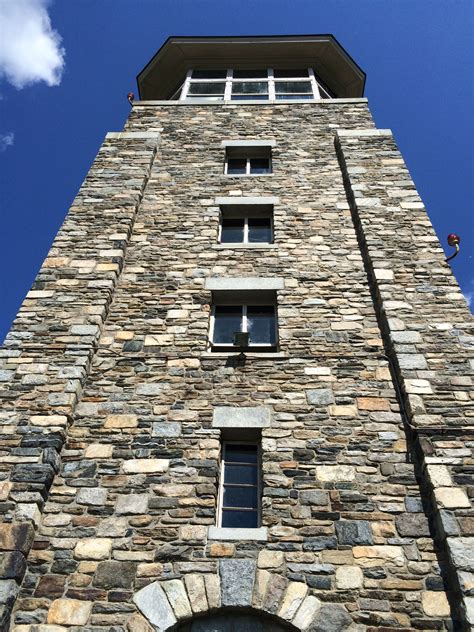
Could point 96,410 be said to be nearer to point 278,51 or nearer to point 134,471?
point 134,471

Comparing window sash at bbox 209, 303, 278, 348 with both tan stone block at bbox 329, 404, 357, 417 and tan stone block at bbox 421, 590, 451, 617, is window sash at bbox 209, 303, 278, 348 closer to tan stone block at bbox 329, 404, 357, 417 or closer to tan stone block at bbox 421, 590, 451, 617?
tan stone block at bbox 329, 404, 357, 417

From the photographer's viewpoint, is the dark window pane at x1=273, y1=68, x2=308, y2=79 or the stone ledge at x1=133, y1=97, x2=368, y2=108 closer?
the stone ledge at x1=133, y1=97, x2=368, y2=108

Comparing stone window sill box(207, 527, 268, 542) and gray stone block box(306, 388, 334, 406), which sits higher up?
gray stone block box(306, 388, 334, 406)

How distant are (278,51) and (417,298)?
11.6 metres

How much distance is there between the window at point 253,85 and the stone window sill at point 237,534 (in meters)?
12.2

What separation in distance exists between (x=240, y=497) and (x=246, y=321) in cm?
303

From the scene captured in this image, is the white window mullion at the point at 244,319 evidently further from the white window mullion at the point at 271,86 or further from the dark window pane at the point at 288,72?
the dark window pane at the point at 288,72

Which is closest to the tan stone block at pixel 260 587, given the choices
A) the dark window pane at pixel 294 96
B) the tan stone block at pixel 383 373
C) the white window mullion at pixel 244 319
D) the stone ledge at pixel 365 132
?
the tan stone block at pixel 383 373

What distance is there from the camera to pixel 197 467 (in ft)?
19.6

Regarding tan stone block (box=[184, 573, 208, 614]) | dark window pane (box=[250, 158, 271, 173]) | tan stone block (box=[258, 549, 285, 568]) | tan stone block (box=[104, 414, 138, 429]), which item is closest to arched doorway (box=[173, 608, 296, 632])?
tan stone block (box=[184, 573, 208, 614])

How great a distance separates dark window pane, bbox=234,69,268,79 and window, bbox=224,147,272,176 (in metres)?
5.17

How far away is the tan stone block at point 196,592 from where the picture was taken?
4.88m

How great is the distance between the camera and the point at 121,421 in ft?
21.2

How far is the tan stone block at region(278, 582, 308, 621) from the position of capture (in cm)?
481
